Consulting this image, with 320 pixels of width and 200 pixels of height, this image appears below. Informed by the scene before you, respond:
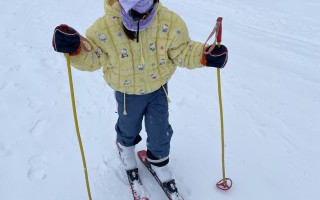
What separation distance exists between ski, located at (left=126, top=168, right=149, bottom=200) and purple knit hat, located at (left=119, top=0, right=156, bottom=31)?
147 centimetres

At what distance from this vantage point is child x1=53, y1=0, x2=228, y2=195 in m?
2.41

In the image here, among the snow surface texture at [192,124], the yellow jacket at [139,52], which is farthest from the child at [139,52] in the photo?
the snow surface texture at [192,124]

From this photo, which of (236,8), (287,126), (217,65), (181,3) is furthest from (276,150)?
(181,3)

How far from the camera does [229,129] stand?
4.02 metres

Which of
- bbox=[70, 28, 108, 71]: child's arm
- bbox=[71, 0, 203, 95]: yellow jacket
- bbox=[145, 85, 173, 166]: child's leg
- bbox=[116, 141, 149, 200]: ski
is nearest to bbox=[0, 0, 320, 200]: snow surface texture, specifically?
bbox=[116, 141, 149, 200]: ski

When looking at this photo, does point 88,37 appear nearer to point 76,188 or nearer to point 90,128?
point 76,188

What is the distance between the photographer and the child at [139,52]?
241 cm

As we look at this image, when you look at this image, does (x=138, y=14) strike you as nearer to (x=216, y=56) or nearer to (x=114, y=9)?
(x=114, y=9)

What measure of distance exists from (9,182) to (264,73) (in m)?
3.68

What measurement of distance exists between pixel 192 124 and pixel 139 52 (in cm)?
173

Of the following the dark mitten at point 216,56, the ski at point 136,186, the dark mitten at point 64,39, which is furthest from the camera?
the ski at point 136,186

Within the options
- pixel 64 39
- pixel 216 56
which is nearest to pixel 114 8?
pixel 64 39

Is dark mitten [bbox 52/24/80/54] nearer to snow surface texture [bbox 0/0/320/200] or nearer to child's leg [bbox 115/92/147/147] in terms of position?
child's leg [bbox 115/92/147/147]

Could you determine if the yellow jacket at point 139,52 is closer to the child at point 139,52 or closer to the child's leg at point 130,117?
the child at point 139,52
